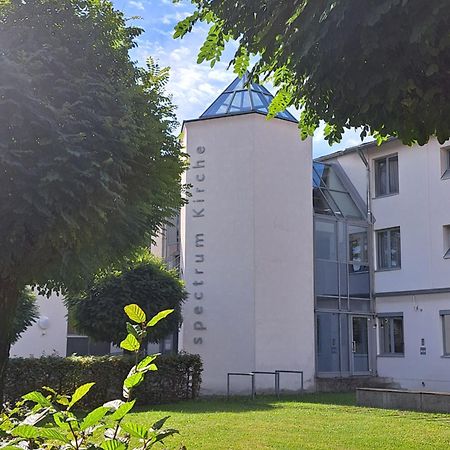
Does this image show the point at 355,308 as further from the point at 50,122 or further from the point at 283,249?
the point at 50,122

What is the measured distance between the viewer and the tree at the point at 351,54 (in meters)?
3.94

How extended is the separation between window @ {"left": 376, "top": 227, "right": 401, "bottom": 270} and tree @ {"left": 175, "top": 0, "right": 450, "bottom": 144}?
18.3m

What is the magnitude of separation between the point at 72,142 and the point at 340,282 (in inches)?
683

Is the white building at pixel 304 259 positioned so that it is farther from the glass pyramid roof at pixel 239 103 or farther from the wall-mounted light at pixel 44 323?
the wall-mounted light at pixel 44 323

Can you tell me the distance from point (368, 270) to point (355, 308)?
1.60 metres

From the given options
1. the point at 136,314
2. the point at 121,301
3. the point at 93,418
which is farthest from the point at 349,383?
the point at 93,418

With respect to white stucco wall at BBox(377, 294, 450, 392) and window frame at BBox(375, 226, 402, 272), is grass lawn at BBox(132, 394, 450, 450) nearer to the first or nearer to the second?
white stucco wall at BBox(377, 294, 450, 392)

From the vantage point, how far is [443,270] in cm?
2144

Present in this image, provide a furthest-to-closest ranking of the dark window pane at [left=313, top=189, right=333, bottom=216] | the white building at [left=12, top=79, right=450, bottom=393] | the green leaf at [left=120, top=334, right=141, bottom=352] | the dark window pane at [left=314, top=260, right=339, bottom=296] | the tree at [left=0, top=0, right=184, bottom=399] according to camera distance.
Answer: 1. the dark window pane at [left=313, top=189, right=333, bottom=216]
2. the dark window pane at [left=314, top=260, right=339, bottom=296]
3. the white building at [left=12, top=79, right=450, bottom=393]
4. the tree at [left=0, top=0, right=184, bottom=399]
5. the green leaf at [left=120, top=334, right=141, bottom=352]

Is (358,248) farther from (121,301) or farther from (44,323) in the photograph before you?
(44,323)

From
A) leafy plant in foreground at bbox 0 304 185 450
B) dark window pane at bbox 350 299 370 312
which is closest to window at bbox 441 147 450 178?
dark window pane at bbox 350 299 370 312

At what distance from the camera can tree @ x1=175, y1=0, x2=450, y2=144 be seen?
3.94 meters

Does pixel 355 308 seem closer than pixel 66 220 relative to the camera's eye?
No

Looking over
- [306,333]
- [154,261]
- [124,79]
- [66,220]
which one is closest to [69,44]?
[124,79]
